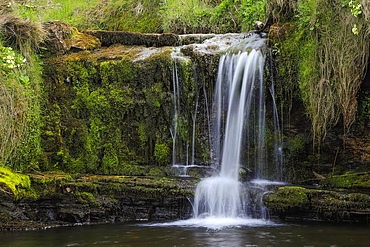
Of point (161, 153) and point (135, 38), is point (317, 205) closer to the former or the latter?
point (161, 153)

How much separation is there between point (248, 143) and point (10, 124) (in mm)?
4687

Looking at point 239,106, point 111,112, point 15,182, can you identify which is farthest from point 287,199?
point 15,182

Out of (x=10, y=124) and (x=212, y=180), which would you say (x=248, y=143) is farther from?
(x=10, y=124)

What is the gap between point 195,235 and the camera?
5.26 metres

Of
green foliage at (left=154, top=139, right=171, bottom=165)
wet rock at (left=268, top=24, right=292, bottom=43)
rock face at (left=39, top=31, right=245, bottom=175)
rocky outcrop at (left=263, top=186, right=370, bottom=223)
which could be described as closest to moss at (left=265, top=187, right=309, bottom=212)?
rocky outcrop at (left=263, top=186, right=370, bottom=223)

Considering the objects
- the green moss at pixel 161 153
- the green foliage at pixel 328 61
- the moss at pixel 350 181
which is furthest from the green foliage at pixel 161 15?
the moss at pixel 350 181

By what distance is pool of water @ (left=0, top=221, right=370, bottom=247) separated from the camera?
15.7 feet

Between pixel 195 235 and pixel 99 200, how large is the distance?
6.89ft

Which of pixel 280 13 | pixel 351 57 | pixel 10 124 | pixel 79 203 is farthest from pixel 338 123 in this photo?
pixel 10 124

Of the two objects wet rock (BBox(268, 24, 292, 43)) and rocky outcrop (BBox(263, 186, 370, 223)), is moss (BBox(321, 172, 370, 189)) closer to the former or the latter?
rocky outcrop (BBox(263, 186, 370, 223))

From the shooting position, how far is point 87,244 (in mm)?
4840

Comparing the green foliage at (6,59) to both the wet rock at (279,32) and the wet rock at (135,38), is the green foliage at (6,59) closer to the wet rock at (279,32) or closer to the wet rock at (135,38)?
the wet rock at (135,38)

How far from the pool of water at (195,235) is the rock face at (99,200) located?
0.39m

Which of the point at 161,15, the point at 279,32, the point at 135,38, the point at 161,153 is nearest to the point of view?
the point at 279,32
